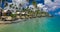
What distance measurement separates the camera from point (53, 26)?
308 centimetres

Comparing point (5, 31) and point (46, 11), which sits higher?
point (46, 11)

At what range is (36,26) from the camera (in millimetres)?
3084

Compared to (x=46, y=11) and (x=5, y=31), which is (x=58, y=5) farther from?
(x=5, y=31)

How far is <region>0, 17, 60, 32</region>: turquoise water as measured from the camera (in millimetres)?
3066

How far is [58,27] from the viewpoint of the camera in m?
3.07

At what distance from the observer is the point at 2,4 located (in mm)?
3148

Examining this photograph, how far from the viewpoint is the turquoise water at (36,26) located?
3.07 m

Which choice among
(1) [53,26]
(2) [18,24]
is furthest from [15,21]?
(1) [53,26]

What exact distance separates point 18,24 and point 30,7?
0.32 metres

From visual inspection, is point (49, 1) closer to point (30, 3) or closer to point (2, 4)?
point (30, 3)

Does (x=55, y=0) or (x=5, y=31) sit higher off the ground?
(x=55, y=0)

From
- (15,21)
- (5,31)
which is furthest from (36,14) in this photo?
(5,31)

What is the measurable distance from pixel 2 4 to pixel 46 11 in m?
0.69

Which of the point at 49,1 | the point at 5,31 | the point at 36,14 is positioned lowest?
the point at 5,31
